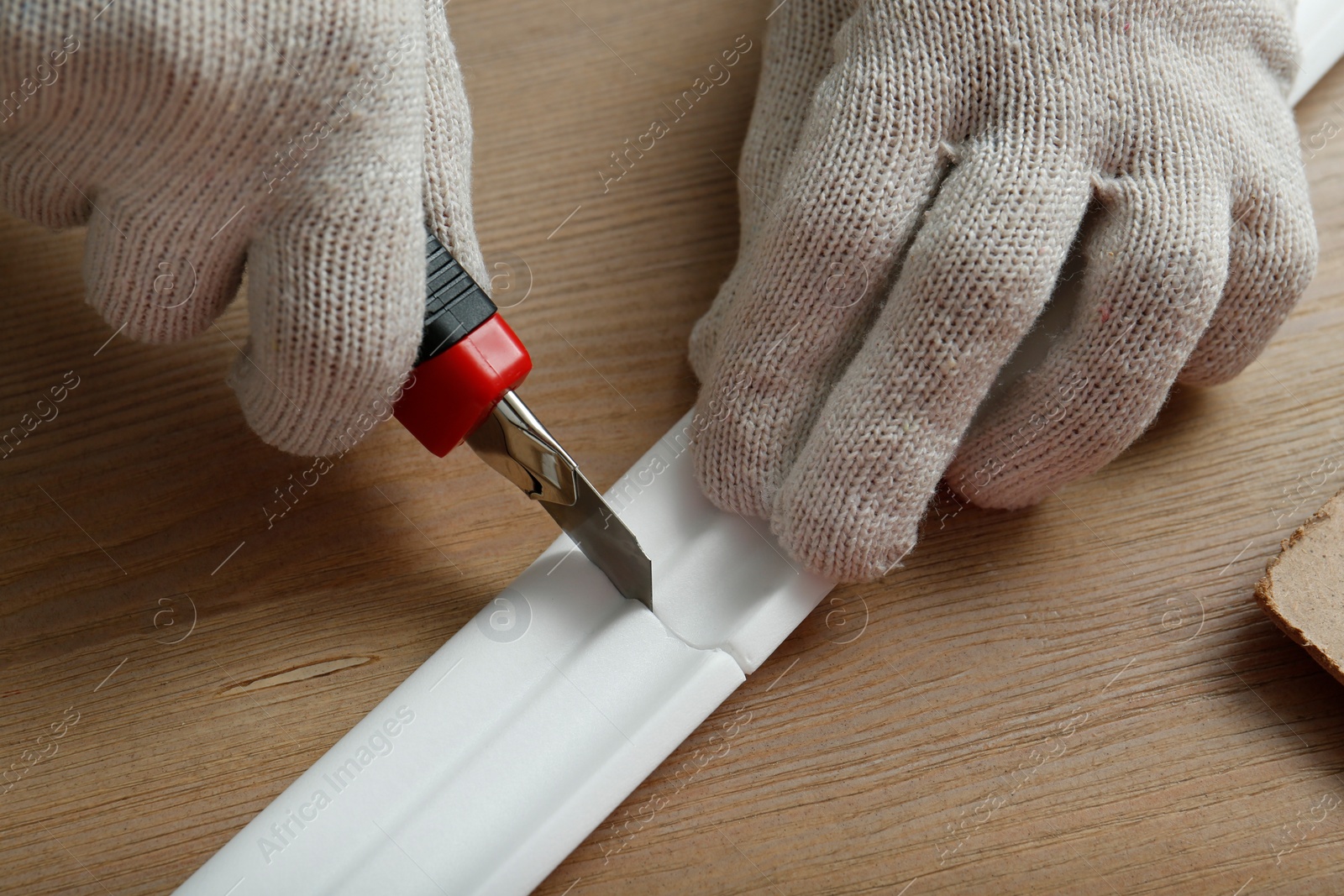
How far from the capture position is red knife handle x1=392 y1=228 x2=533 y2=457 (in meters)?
0.48

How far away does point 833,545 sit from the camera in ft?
1.78

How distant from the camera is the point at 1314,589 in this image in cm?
56

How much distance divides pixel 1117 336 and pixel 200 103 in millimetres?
489

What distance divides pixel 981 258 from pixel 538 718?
350 mm

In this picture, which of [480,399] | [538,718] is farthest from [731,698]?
[480,399]

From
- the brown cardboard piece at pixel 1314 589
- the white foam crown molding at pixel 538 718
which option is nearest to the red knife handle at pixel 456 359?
the white foam crown molding at pixel 538 718

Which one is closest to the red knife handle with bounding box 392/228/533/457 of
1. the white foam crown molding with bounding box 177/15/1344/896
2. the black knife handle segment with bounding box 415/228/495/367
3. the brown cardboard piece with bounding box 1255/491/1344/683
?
the black knife handle segment with bounding box 415/228/495/367

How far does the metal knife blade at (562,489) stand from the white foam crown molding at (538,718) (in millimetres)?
17

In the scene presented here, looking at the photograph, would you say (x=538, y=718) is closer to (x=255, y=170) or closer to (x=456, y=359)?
(x=456, y=359)

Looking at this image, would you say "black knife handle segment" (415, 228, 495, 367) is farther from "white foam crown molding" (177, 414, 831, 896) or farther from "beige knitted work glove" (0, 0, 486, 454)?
"white foam crown molding" (177, 414, 831, 896)

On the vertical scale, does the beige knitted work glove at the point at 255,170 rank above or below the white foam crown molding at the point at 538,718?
above

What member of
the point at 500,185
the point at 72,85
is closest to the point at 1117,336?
the point at 500,185

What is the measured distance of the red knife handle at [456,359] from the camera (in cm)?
48

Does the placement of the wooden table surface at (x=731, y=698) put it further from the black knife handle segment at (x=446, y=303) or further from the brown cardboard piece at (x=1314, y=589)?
the black knife handle segment at (x=446, y=303)
